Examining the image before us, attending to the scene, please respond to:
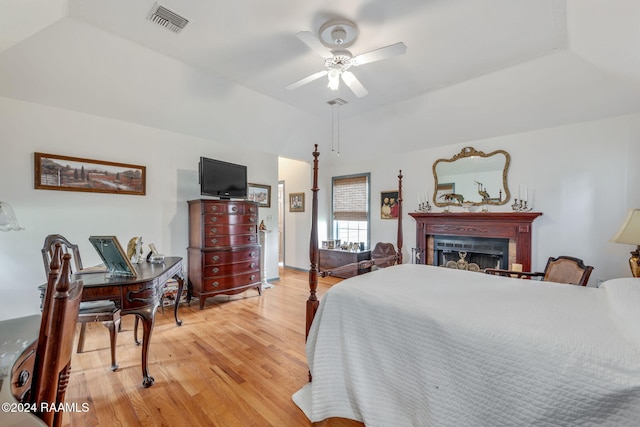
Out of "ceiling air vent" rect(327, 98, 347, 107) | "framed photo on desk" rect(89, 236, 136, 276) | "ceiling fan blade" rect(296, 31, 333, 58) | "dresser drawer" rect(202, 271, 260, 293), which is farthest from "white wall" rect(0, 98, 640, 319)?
"ceiling fan blade" rect(296, 31, 333, 58)

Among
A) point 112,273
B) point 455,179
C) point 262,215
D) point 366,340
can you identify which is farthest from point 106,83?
point 455,179

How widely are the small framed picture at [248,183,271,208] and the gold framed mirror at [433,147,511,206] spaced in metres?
3.07

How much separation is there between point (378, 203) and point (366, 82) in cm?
268

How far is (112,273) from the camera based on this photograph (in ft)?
6.97

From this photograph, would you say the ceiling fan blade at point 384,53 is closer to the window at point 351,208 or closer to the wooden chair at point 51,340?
the wooden chair at point 51,340

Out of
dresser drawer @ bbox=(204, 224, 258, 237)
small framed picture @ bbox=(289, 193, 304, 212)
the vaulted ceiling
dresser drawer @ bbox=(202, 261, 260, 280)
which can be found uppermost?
the vaulted ceiling

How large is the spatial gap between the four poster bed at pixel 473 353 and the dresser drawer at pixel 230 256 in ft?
7.01

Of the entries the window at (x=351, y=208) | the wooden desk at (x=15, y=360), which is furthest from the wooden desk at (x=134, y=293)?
the window at (x=351, y=208)

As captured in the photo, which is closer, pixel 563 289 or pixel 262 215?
pixel 563 289

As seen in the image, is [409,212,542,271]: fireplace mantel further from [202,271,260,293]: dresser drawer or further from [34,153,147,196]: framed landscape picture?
[34,153,147,196]: framed landscape picture

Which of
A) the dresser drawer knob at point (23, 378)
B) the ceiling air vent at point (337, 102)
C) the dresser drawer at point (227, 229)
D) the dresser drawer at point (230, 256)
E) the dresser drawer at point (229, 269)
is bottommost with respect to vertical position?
the dresser drawer at point (229, 269)

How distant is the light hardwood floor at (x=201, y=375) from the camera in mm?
1739

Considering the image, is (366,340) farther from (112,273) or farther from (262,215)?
(262,215)

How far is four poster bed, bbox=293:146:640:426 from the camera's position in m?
1.02
